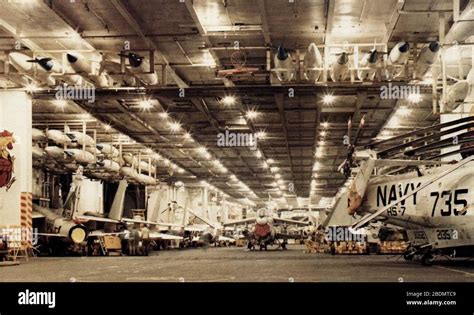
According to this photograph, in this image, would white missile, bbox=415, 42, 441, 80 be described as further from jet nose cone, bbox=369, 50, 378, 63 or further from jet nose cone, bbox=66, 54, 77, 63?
jet nose cone, bbox=66, 54, 77, 63

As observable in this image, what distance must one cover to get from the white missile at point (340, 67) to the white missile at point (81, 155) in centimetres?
1600

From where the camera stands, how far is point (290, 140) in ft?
138

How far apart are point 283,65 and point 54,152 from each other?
16845 millimetres

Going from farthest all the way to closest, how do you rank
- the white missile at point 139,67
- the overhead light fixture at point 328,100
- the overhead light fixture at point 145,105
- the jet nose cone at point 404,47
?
1. the overhead light fixture at point 145,105
2. the overhead light fixture at point 328,100
3. the white missile at point 139,67
4. the jet nose cone at point 404,47

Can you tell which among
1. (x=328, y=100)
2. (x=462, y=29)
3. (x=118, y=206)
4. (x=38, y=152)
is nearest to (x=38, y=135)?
(x=38, y=152)

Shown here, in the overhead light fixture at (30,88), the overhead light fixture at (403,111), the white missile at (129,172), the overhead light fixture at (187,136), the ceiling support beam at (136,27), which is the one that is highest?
the ceiling support beam at (136,27)

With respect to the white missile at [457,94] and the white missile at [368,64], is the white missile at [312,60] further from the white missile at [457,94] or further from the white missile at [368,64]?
the white missile at [457,94]

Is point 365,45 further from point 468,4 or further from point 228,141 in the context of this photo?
point 228,141

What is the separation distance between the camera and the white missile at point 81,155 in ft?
108

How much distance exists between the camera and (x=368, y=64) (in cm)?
2277

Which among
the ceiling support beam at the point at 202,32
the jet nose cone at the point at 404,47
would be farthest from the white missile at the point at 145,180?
the jet nose cone at the point at 404,47

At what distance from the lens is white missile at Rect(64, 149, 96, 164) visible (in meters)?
33.0

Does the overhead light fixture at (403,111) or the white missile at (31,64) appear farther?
the overhead light fixture at (403,111)
